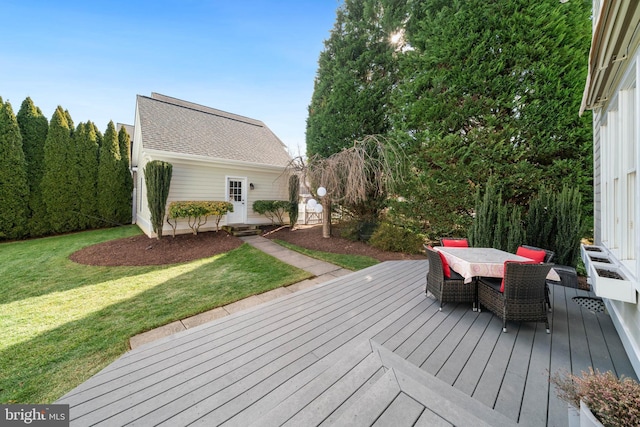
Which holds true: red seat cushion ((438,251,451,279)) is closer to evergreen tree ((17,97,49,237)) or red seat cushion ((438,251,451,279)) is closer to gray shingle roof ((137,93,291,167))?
gray shingle roof ((137,93,291,167))

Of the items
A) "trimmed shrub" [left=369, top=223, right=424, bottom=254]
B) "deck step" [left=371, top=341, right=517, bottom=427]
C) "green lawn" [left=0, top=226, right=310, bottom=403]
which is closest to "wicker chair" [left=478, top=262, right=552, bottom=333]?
"deck step" [left=371, top=341, right=517, bottom=427]

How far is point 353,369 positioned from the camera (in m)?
2.16

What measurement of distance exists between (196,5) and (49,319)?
897cm

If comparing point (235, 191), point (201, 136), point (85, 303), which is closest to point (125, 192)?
point (201, 136)

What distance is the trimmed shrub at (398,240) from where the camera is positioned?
729 cm

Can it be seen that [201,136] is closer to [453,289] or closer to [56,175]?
[56,175]

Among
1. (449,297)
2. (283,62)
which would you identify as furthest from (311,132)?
(449,297)

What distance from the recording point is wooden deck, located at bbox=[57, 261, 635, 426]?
1.69 m

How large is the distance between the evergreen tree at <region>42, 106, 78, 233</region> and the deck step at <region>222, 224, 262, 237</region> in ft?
25.2

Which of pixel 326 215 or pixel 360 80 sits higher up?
pixel 360 80

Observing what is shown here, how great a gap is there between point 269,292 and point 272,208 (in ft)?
22.8

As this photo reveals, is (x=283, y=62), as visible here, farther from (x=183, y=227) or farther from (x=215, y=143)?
(x=183, y=227)

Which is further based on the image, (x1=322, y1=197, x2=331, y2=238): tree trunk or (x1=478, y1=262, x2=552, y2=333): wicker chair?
(x1=322, y1=197, x2=331, y2=238): tree trunk

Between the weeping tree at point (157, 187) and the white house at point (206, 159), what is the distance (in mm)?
681
